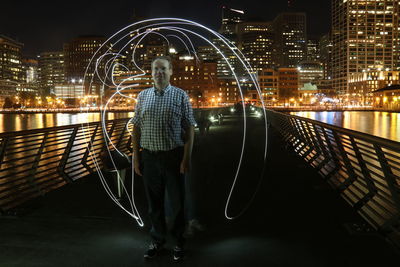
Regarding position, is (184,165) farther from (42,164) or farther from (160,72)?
(42,164)

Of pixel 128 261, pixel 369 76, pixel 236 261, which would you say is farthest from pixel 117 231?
pixel 369 76

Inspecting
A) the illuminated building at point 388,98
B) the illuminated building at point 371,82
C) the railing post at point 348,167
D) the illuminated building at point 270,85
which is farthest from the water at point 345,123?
the illuminated building at point 270,85

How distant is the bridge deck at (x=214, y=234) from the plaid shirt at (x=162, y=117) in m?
1.23

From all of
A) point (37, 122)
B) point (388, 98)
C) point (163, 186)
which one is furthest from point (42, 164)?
point (388, 98)

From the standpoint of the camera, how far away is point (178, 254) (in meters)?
3.94

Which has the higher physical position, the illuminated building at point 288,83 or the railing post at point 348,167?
the illuminated building at point 288,83

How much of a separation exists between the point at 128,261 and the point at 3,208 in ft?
9.66

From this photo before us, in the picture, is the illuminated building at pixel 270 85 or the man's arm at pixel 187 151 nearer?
the man's arm at pixel 187 151

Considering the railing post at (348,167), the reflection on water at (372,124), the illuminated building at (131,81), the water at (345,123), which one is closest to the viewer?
the railing post at (348,167)

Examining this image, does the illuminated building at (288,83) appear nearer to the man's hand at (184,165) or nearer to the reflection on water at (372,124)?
the reflection on water at (372,124)

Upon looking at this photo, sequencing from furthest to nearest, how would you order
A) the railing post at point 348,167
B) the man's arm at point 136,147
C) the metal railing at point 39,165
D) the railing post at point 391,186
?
the railing post at point 348,167, the metal railing at point 39,165, the railing post at point 391,186, the man's arm at point 136,147

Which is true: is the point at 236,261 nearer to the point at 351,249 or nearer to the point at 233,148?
the point at 351,249

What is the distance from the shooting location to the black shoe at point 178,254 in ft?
12.9

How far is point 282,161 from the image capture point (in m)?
11.2
